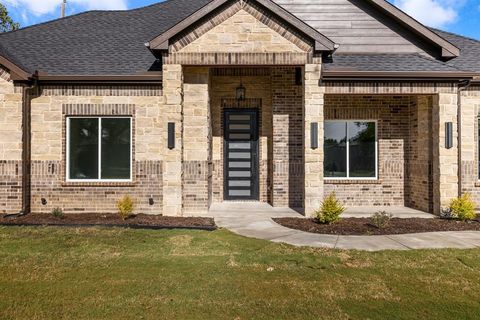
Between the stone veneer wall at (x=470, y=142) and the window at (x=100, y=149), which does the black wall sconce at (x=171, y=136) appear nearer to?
the window at (x=100, y=149)

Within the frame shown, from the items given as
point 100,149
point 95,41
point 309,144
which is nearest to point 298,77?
point 309,144

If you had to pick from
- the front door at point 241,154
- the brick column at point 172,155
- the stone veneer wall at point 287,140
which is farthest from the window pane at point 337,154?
the brick column at point 172,155

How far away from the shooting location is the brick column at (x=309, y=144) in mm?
8375

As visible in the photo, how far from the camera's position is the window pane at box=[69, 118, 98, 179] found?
9.15 metres

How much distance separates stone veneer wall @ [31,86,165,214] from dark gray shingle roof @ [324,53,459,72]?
5292 mm

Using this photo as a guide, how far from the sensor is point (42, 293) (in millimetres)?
3928

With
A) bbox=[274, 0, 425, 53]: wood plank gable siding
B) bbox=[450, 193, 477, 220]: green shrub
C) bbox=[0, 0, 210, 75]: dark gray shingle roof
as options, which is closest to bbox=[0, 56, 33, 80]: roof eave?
bbox=[0, 0, 210, 75]: dark gray shingle roof

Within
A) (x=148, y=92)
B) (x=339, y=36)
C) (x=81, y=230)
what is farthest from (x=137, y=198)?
(x=339, y=36)

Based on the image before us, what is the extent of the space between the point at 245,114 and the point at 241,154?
1.36m

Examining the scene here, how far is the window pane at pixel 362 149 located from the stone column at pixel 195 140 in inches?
192

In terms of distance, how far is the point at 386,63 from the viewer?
30.2ft

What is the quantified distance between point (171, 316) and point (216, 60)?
21.7ft

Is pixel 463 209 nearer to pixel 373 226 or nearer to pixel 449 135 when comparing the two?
pixel 449 135

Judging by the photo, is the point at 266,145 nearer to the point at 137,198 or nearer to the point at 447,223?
the point at 137,198
